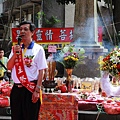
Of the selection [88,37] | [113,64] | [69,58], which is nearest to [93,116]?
[113,64]

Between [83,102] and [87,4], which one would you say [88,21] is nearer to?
[87,4]

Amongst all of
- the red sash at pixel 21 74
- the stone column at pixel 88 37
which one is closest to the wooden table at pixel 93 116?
the red sash at pixel 21 74

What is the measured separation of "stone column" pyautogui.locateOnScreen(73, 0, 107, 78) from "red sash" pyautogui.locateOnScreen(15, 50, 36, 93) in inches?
167

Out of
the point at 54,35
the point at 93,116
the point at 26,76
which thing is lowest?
the point at 93,116

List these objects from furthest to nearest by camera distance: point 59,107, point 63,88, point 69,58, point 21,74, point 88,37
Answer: point 88,37 < point 69,58 < point 63,88 < point 59,107 < point 21,74

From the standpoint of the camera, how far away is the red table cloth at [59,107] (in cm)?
495

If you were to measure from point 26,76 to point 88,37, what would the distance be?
15.1 feet

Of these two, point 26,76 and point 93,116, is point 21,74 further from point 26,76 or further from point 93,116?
point 93,116

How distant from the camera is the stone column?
7.99 m

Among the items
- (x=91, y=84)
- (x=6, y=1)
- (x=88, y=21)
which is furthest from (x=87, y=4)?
(x=6, y=1)

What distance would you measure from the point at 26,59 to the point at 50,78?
6.91ft

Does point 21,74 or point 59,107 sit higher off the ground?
point 21,74

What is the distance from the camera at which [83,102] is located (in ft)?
17.2

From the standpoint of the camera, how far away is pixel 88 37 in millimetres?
8117
